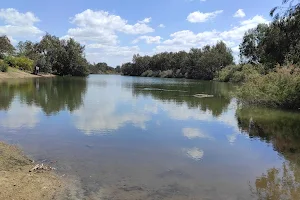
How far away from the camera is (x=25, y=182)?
24.7 ft

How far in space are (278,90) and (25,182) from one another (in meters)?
21.2

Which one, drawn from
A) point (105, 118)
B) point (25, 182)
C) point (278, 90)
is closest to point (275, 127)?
point (278, 90)

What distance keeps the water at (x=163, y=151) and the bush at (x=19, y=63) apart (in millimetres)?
55136

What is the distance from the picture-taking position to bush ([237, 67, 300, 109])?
23.2m

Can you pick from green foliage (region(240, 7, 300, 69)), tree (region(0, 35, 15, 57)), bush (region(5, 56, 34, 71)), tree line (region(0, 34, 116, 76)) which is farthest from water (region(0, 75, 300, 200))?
tree line (region(0, 34, 116, 76))

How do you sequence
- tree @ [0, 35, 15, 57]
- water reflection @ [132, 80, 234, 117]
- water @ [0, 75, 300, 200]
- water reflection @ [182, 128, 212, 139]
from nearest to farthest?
water @ [0, 75, 300, 200] < water reflection @ [182, 128, 212, 139] < water reflection @ [132, 80, 234, 117] < tree @ [0, 35, 15, 57]

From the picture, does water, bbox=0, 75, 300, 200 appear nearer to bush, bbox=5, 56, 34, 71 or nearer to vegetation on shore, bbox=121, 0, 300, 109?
vegetation on shore, bbox=121, 0, 300, 109

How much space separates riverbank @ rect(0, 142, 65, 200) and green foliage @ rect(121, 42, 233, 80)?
96701mm

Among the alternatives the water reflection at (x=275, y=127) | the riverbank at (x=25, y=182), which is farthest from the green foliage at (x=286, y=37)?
the riverbank at (x=25, y=182)

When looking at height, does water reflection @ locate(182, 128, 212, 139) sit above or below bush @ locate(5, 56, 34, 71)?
below

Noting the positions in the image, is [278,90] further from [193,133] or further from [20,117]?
[20,117]

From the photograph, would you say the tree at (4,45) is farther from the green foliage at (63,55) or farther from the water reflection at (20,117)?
the water reflection at (20,117)

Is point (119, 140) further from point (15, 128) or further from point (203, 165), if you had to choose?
point (15, 128)

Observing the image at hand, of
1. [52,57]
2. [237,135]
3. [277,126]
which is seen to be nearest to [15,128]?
[237,135]
